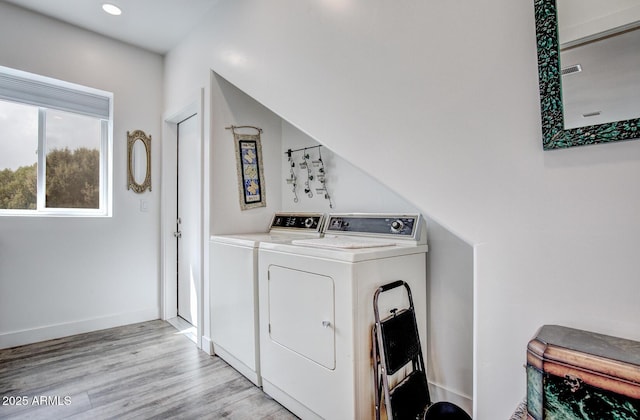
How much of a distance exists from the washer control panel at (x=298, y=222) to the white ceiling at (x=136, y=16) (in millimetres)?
1869

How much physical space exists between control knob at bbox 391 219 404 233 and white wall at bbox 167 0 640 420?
0.47 m

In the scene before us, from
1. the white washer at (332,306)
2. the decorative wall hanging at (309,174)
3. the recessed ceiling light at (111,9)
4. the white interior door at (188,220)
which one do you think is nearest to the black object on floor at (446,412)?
the white washer at (332,306)

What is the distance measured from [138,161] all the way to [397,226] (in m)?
2.85

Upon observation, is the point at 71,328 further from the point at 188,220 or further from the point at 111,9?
the point at 111,9

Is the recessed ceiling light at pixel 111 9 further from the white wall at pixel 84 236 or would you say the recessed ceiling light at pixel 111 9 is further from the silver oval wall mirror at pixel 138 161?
the silver oval wall mirror at pixel 138 161

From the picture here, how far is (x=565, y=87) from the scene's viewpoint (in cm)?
93

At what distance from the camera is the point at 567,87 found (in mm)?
931

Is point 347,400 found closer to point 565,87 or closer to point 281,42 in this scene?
point 565,87

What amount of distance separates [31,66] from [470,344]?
3.97 metres

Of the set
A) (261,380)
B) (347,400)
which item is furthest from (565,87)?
(261,380)

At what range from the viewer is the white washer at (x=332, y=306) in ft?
4.47

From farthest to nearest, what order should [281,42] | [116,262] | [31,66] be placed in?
1. [116,262]
2. [31,66]
3. [281,42]

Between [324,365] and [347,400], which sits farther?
[324,365]

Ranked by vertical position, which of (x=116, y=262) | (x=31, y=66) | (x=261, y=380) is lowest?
(x=261, y=380)
